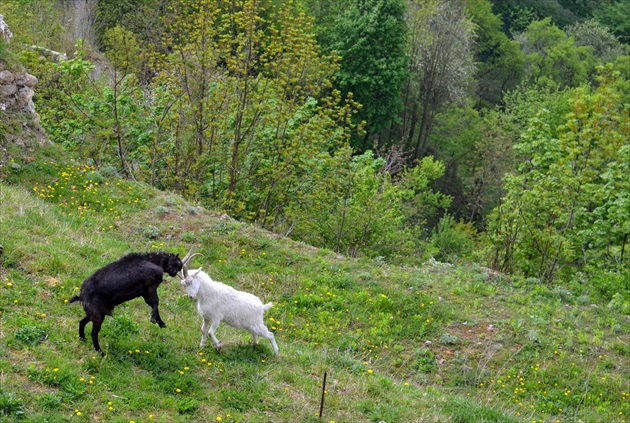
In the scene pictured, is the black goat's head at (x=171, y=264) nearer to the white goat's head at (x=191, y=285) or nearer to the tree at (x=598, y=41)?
the white goat's head at (x=191, y=285)

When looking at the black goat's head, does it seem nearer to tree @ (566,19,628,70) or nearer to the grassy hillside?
the grassy hillside

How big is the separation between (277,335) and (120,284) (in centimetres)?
418

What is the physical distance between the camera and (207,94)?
21.9 meters

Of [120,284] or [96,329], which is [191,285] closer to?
[120,284]

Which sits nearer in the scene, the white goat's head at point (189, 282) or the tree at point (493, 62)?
the white goat's head at point (189, 282)

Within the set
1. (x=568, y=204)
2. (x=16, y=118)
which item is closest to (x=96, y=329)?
(x=16, y=118)

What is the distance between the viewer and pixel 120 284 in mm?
9000

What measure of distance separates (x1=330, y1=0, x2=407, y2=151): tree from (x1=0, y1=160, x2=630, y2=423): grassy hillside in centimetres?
2784

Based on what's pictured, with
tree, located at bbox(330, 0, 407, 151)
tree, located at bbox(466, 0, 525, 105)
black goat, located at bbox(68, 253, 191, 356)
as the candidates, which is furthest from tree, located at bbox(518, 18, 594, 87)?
black goat, located at bbox(68, 253, 191, 356)

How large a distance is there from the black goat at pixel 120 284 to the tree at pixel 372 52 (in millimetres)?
34614

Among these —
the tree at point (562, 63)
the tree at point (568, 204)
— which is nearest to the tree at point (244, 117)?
the tree at point (568, 204)

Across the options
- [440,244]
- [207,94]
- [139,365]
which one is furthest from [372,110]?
[139,365]

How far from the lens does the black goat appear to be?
8867mm

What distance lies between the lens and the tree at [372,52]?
144 feet
